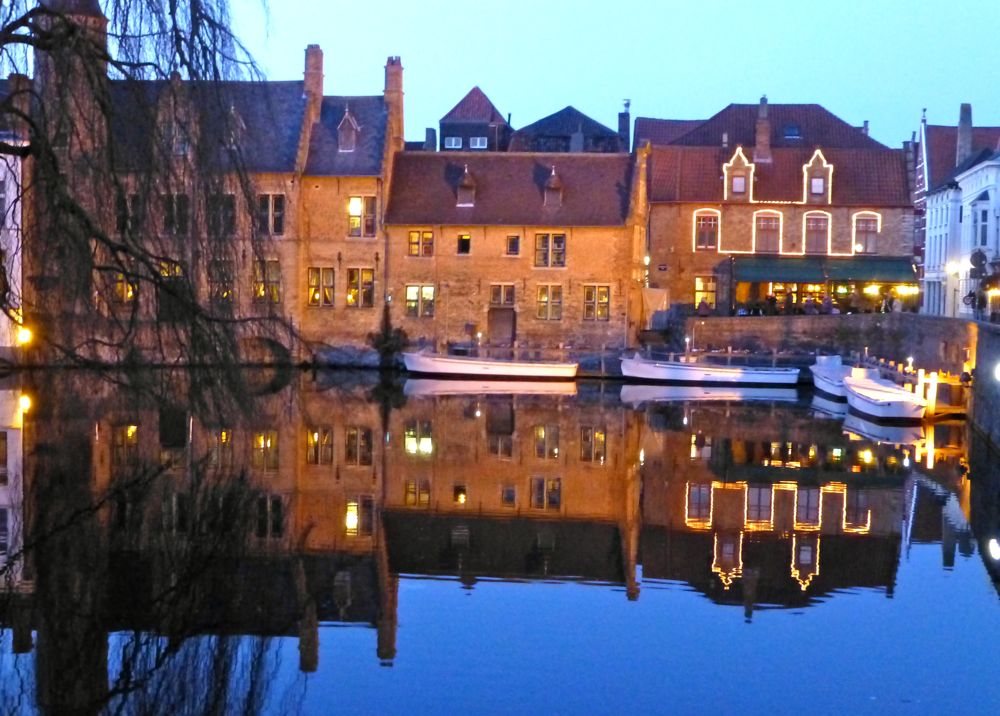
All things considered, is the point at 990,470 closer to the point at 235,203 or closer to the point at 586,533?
the point at 586,533

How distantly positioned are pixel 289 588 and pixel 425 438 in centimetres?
1238

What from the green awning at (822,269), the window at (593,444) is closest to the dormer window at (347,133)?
the green awning at (822,269)

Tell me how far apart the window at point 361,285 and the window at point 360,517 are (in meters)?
23.2

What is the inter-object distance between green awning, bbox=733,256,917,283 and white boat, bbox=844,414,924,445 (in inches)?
565

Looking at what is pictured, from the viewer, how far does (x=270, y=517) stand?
53.0 feet

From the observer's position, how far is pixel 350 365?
40656 mm

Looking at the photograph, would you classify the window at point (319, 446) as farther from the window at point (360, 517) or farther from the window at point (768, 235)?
the window at point (768, 235)

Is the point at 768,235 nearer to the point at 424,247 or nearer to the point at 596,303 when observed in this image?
the point at 596,303

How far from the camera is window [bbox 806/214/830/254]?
46.0 m

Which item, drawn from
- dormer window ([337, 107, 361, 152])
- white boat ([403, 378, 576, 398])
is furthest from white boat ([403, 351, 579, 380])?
dormer window ([337, 107, 361, 152])

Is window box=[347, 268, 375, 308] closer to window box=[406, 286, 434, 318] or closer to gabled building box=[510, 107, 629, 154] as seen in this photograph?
window box=[406, 286, 434, 318]

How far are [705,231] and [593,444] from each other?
23000 mm

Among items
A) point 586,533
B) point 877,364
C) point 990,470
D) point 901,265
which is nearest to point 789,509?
point 586,533

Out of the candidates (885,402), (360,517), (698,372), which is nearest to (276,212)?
(698,372)
